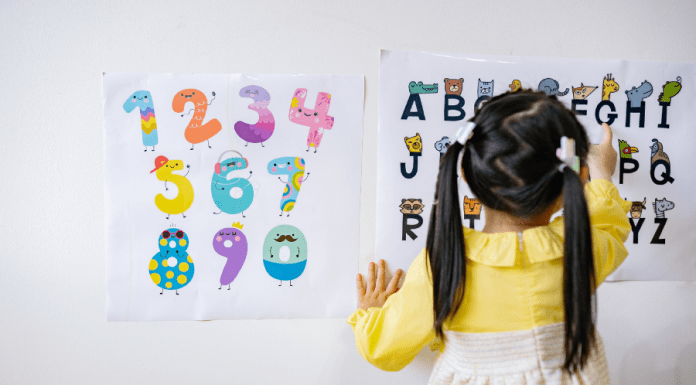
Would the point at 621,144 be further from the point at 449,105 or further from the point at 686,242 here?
the point at 449,105

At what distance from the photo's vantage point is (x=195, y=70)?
0.76 meters

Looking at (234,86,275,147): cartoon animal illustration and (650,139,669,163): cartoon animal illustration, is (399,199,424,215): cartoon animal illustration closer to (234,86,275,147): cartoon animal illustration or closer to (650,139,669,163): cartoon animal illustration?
(234,86,275,147): cartoon animal illustration

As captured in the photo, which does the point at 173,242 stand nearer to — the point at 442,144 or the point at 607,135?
the point at 442,144

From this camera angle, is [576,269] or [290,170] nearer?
[576,269]

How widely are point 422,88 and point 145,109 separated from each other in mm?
574

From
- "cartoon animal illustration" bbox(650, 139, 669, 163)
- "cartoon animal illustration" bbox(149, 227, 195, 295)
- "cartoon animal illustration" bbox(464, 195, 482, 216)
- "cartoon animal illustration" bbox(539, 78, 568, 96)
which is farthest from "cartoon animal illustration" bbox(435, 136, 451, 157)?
"cartoon animal illustration" bbox(149, 227, 195, 295)

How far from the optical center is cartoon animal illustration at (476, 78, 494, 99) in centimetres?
76

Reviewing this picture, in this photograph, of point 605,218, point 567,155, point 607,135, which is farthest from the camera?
point 607,135

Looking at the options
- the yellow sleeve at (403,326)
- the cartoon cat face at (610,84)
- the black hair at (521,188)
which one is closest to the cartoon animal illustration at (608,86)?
the cartoon cat face at (610,84)

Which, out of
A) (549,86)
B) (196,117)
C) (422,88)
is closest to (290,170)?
(196,117)

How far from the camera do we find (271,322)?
31.3 inches

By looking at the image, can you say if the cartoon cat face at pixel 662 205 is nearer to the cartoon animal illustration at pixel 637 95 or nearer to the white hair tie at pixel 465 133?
the cartoon animal illustration at pixel 637 95

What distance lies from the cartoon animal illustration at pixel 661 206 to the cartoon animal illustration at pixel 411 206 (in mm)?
507

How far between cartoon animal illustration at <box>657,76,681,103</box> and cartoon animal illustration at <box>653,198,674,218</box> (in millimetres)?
214
